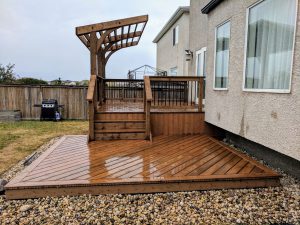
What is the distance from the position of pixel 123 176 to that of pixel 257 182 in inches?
76.8

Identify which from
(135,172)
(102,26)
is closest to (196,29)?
(102,26)

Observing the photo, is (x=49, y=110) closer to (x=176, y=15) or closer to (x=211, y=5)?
(x=176, y=15)

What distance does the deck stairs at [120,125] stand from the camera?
5.29 m

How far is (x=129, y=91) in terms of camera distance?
10.6 metres

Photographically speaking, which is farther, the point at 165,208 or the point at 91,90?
the point at 91,90

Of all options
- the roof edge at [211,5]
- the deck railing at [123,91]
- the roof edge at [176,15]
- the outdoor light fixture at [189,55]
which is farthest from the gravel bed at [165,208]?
the roof edge at [176,15]

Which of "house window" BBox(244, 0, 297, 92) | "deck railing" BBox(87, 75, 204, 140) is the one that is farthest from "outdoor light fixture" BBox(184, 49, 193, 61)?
"house window" BBox(244, 0, 297, 92)

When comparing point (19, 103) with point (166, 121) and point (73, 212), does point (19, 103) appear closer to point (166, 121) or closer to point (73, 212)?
point (166, 121)

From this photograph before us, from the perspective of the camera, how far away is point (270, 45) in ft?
10.7

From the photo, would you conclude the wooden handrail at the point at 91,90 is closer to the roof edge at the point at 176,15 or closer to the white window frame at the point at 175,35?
the roof edge at the point at 176,15

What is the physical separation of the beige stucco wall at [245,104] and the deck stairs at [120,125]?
5.98ft

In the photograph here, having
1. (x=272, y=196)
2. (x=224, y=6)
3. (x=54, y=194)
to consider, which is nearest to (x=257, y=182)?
(x=272, y=196)

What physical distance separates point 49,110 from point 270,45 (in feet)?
30.4

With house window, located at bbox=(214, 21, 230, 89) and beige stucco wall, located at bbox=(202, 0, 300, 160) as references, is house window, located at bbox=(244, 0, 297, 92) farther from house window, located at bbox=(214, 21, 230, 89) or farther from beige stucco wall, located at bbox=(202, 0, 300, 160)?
house window, located at bbox=(214, 21, 230, 89)
